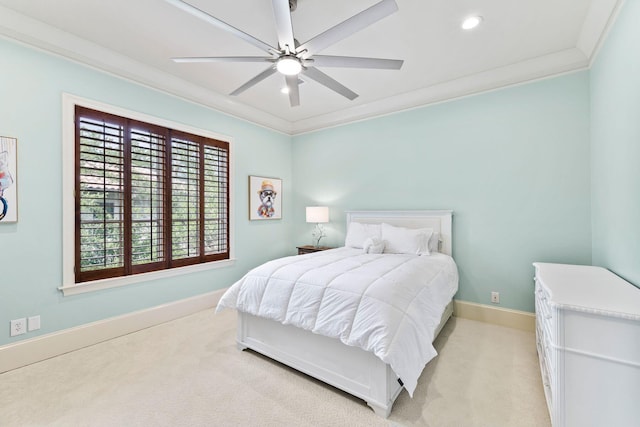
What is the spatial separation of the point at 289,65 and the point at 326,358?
85.5 inches

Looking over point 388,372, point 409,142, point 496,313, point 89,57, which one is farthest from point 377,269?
point 89,57

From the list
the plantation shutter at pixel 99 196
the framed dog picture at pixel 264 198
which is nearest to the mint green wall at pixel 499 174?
the framed dog picture at pixel 264 198

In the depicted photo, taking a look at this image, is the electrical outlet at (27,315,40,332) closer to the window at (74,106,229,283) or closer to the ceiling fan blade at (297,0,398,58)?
the window at (74,106,229,283)

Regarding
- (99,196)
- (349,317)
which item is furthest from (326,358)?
(99,196)

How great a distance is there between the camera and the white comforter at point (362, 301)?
1.68 meters

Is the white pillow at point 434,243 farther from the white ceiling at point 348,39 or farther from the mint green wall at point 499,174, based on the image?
the white ceiling at point 348,39

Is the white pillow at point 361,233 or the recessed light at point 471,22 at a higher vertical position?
the recessed light at point 471,22

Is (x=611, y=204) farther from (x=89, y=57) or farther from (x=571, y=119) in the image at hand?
(x=89, y=57)

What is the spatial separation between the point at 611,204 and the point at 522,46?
1655mm

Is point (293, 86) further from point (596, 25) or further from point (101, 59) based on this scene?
point (596, 25)

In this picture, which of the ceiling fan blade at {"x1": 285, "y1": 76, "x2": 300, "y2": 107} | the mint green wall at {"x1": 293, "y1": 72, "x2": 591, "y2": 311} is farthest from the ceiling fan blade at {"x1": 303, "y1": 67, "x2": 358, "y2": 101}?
the mint green wall at {"x1": 293, "y1": 72, "x2": 591, "y2": 311}

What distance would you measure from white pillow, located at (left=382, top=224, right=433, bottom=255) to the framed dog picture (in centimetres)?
200

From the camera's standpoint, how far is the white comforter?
1683 mm

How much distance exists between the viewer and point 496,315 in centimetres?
315
